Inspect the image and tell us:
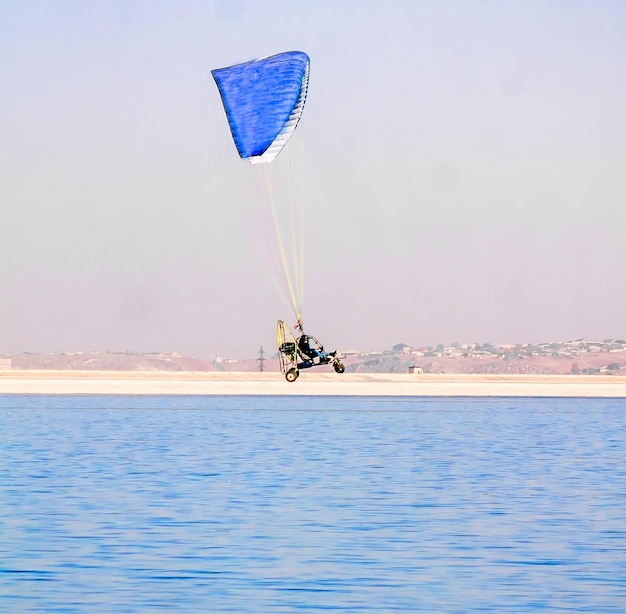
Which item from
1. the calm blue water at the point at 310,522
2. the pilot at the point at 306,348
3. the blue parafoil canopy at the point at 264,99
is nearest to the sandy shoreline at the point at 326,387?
the pilot at the point at 306,348

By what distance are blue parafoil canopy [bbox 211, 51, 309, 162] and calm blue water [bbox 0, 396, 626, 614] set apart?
8897 mm

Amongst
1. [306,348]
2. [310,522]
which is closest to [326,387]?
[306,348]

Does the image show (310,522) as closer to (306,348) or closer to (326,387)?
(306,348)

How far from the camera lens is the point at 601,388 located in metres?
90.6

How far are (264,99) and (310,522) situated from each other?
22.7 metres

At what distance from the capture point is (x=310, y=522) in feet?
68.4

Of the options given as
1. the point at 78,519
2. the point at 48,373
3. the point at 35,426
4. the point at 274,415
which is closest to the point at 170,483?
the point at 78,519

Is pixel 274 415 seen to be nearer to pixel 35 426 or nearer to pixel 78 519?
pixel 35 426

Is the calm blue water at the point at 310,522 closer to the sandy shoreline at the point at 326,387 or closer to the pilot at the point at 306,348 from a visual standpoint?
the pilot at the point at 306,348

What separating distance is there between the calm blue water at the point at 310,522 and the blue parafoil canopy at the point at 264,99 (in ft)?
29.2

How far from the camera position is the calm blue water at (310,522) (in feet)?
50.2

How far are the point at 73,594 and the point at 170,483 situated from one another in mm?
11190

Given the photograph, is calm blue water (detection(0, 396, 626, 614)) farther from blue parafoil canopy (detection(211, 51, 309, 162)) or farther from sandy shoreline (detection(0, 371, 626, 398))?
sandy shoreline (detection(0, 371, 626, 398))

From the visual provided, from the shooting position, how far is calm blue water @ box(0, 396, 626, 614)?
15.3 m
